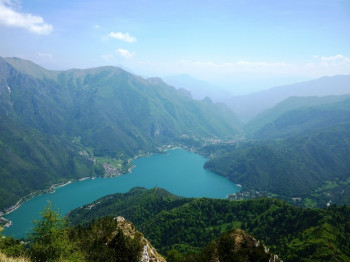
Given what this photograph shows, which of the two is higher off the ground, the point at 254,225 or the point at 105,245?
the point at 105,245

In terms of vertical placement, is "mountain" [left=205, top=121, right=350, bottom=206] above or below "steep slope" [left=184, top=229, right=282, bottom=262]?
below

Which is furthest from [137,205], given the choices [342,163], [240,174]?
[342,163]

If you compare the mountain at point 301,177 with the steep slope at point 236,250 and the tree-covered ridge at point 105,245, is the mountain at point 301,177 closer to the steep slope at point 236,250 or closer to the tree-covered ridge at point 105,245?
the steep slope at point 236,250

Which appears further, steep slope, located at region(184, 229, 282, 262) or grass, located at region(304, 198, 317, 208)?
grass, located at region(304, 198, 317, 208)

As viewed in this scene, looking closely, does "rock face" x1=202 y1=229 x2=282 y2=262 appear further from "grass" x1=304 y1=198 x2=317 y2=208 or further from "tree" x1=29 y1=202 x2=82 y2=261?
"grass" x1=304 y1=198 x2=317 y2=208

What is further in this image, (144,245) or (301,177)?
(301,177)

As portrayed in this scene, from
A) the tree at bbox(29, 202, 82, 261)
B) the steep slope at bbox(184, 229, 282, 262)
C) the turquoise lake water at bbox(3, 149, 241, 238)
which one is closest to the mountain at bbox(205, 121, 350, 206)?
the turquoise lake water at bbox(3, 149, 241, 238)

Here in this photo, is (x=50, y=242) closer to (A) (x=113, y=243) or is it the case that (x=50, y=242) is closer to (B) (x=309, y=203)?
(A) (x=113, y=243)

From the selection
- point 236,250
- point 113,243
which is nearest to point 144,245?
point 113,243
